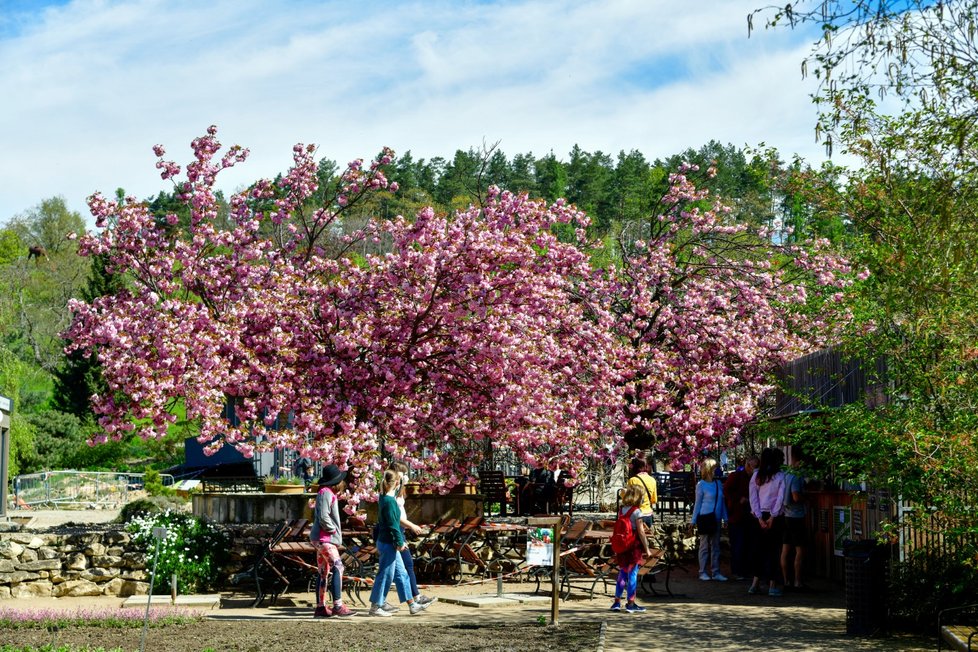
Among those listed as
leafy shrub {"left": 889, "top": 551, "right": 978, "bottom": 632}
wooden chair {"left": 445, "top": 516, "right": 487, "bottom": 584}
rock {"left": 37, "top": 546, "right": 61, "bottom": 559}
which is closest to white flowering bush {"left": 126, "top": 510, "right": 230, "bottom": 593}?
rock {"left": 37, "top": 546, "right": 61, "bottom": 559}

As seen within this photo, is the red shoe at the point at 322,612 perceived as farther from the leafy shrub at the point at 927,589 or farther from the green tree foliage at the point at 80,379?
the green tree foliage at the point at 80,379

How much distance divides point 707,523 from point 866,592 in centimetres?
494

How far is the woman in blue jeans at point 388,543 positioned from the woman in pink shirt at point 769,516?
4623 mm

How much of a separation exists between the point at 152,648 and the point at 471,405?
24.8ft

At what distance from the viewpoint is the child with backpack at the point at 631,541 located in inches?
497

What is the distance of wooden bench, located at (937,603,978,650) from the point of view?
866 cm

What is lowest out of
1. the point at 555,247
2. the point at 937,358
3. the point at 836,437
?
the point at 836,437

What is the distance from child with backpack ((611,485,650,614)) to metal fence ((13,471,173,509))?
92.4 ft

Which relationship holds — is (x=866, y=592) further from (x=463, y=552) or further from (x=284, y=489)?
(x=284, y=489)

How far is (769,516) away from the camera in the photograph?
47.9 ft

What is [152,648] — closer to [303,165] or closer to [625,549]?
[625,549]

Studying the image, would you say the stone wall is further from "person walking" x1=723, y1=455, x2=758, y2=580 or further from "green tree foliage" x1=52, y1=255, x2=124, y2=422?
"green tree foliage" x1=52, y1=255, x2=124, y2=422

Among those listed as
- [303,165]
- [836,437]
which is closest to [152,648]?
[836,437]

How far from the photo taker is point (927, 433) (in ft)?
31.9
